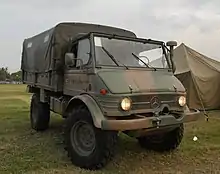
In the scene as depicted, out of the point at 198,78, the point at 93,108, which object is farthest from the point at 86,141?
the point at 198,78

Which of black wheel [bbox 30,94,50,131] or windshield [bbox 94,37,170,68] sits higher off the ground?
windshield [bbox 94,37,170,68]

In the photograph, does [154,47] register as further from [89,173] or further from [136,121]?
[89,173]

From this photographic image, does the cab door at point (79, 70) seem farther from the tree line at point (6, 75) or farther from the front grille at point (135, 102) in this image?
the tree line at point (6, 75)

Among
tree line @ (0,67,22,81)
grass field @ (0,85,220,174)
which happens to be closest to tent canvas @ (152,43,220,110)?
grass field @ (0,85,220,174)

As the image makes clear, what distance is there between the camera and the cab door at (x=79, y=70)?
5.94 m

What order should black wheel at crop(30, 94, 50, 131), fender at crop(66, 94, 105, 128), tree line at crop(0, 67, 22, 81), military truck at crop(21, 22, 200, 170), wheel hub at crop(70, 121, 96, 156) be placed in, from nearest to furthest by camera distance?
fender at crop(66, 94, 105, 128) → military truck at crop(21, 22, 200, 170) → wheel hub at crop(70, 121, 96, 156) → black wheel at crop(30, 94, 50, 131) → tree line at crop(0, 67, 22, 81)

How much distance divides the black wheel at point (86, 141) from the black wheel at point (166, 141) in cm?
153

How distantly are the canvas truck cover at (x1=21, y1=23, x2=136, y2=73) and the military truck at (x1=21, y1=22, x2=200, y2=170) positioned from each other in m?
0.02

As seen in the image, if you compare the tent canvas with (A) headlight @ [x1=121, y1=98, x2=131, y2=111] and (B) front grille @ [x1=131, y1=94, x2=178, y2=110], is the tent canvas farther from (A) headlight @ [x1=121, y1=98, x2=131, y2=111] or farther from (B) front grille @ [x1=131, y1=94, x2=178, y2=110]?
(A) headlight @ [x1=121, y1=98, x2=131, y2=111]

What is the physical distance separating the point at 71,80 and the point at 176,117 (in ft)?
7.06

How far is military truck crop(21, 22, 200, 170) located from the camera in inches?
209

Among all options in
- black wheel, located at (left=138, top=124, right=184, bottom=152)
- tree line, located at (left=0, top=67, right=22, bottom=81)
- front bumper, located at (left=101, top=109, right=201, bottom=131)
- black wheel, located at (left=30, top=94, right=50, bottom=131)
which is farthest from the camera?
tree line, located at (left=0, top=67, right=22, bottom=81)

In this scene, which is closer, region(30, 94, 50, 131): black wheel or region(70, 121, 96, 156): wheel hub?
region(70, 121, 96, 156): wheel hub

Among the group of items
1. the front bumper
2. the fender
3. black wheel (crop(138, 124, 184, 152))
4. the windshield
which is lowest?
black wheel (crop(138, 124, 184, 152))
